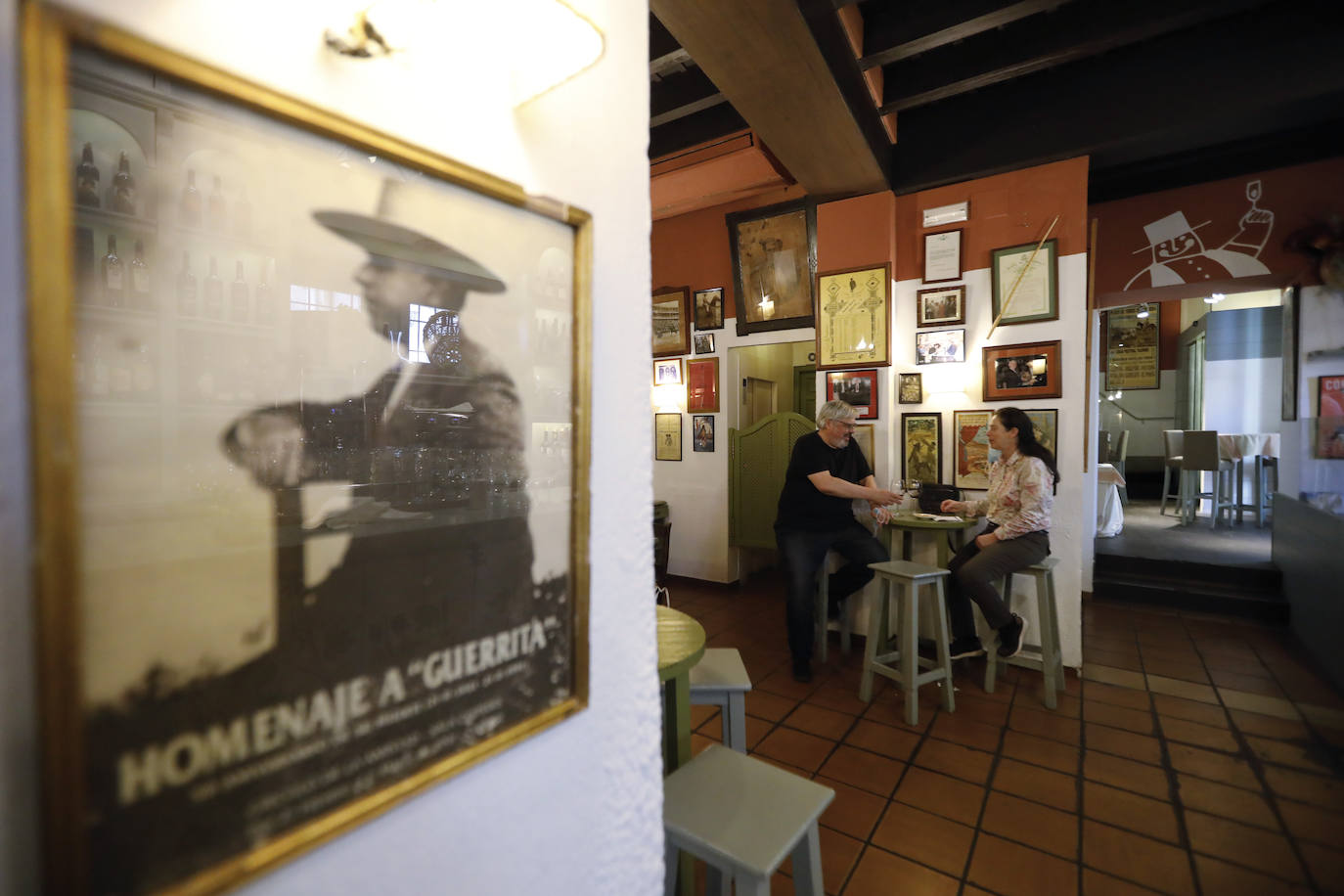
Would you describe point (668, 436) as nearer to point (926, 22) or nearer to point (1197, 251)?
point (926, 22)

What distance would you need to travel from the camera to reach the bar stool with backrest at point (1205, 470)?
21.6 ft

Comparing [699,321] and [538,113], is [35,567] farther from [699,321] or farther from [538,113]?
[699,321]

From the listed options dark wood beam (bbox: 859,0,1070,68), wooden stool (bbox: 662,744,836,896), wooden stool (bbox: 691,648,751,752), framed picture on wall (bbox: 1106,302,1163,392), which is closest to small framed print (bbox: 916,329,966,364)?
dark wood beam (bbox: 859,0,1070,68)

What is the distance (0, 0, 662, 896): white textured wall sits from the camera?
426mm

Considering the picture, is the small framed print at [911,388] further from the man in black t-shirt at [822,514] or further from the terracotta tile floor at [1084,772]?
the terracotta tile floor at [1084,772]

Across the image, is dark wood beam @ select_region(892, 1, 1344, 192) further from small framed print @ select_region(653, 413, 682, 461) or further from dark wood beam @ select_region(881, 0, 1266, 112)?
small framed print @ select_region(653, 413, 682, 461)

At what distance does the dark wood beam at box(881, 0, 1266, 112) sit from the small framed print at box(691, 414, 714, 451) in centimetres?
260

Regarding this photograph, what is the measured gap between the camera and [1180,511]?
702 cm

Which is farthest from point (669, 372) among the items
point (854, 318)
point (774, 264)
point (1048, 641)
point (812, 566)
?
point (1048, 641)

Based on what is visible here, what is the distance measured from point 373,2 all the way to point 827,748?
2855 mm

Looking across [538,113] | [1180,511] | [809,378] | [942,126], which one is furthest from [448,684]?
[1180,511]

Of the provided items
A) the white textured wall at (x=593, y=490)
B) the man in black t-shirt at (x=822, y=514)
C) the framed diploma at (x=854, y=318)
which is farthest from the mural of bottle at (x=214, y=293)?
the framed diploma at (x=854, y=318)

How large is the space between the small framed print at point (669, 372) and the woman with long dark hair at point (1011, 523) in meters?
2.70

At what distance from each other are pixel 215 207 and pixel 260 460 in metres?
0.22
